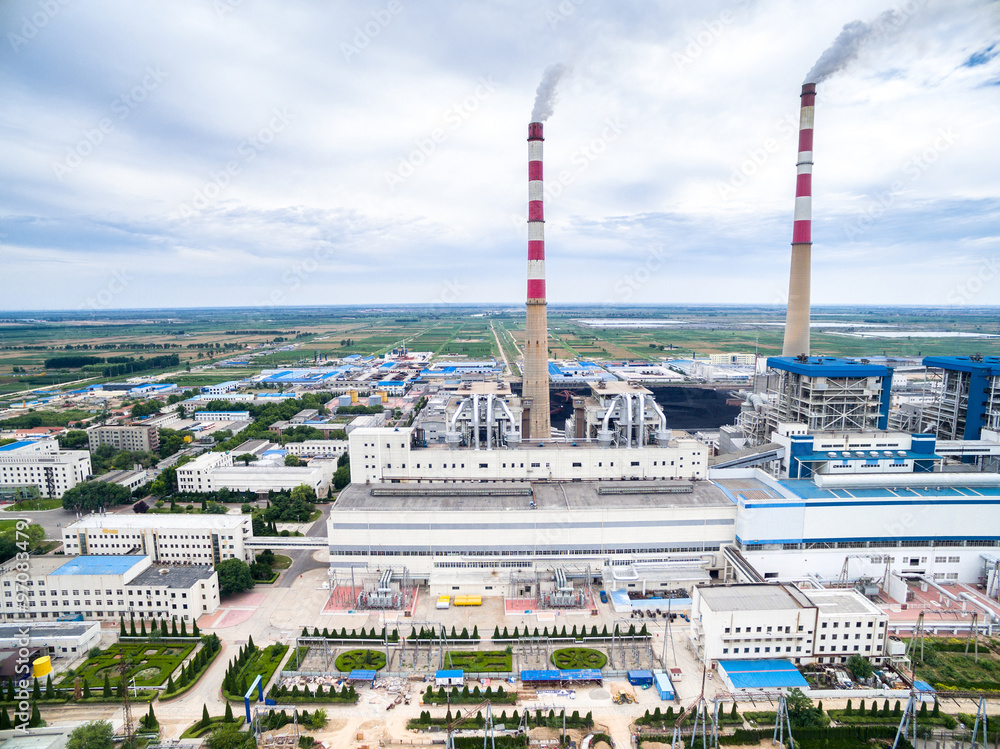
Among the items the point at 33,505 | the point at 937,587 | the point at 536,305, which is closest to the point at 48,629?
the point at 33,505

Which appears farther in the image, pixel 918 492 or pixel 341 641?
pixel 918 492

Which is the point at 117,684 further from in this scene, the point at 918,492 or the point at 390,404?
the point at 390,404

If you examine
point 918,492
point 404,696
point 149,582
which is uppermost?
point 918,492

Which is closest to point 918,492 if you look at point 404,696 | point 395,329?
point 404,696

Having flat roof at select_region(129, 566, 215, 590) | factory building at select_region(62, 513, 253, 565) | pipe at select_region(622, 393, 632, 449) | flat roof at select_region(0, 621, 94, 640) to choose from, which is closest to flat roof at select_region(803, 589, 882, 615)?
pipe at select_region(622, 393, 632, 449)

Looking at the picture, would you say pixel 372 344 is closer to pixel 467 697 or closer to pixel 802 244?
pixel 802 244

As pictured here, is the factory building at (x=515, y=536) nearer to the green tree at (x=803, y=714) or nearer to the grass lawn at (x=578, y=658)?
the grass lawn at (x=578, y=658)
